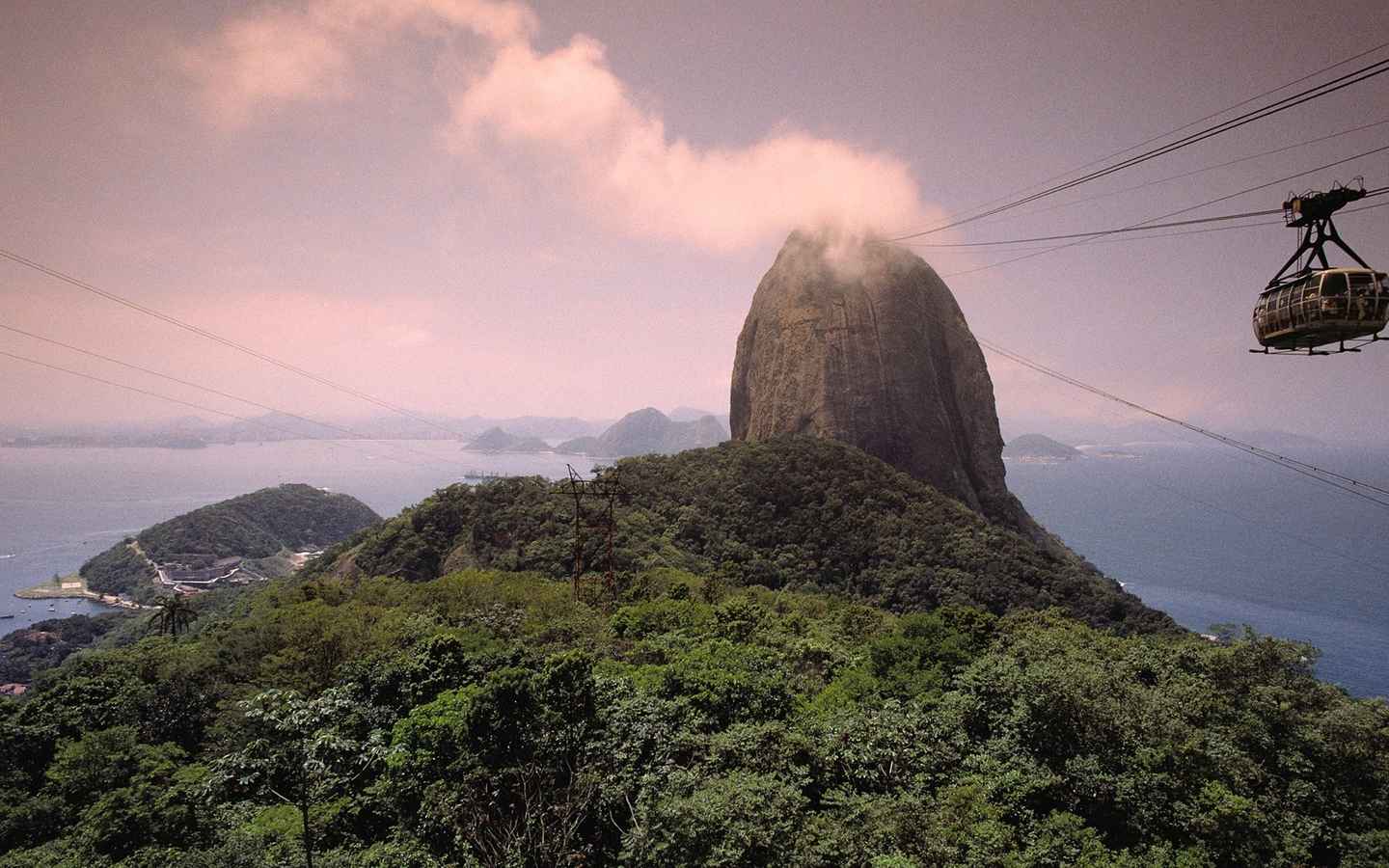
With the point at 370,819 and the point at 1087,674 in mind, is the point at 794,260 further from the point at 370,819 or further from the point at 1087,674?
the point at 370,819

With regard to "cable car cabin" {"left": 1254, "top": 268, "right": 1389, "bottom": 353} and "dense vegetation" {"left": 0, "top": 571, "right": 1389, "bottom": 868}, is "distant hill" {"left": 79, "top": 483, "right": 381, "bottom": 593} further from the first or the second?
"cable car cabin" {"left": 1254, "top": 268, "right": 1389, "bottom": 353}

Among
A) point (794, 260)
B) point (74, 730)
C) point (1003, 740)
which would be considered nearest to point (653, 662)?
point (1003, 740)

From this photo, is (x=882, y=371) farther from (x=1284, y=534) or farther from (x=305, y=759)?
(x=1284, y=534)

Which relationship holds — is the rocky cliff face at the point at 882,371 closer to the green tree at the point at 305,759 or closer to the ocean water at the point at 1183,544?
the ocean water at the point at 1183,544

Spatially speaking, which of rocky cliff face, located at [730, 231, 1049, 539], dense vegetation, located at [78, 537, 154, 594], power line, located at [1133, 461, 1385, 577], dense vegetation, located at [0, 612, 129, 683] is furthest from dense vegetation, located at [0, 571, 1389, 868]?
power line, located at [1133, 461, 1385, 577]

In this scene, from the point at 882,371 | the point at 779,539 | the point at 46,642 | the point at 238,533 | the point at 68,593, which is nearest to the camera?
the point at 779,539

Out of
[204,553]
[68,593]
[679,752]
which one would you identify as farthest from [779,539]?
Answer: [68,593]
